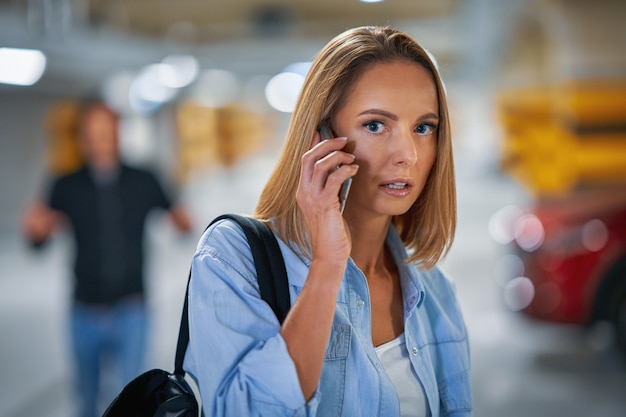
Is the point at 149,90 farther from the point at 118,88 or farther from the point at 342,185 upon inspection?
the point at 342,185

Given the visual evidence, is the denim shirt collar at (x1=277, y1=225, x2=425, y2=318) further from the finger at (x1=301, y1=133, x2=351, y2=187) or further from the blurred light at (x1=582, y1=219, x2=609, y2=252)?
the blurred light at (x1=582, y1=219, x2=609, y2=252)

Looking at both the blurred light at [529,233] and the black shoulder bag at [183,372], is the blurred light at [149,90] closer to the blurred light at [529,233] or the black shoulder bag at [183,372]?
the blurred light at [529,233]

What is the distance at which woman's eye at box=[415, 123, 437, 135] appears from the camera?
147 cm

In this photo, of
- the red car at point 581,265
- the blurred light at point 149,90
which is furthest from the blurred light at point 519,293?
the blurred light at point 149,90

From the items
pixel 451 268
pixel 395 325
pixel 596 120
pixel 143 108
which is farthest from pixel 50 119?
pixel 395 325

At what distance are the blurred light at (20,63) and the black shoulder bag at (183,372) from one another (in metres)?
7.61

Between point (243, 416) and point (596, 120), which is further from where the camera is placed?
point (596, 120)

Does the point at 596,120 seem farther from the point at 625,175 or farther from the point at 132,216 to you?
the point at 132,216

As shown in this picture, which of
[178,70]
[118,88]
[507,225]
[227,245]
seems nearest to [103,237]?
[227,245]

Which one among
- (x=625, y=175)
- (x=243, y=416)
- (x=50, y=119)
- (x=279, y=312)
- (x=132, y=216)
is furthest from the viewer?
A: (x=50, y=119)

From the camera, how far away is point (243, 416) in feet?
3.97

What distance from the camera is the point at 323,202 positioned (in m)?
1.28

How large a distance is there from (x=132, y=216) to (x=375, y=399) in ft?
8.76

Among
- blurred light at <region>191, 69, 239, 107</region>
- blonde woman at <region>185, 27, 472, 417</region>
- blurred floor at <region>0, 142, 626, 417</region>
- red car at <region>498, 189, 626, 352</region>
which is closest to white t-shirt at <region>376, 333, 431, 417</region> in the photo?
blonde woman at <region>185, 27, 472, 417</region>
